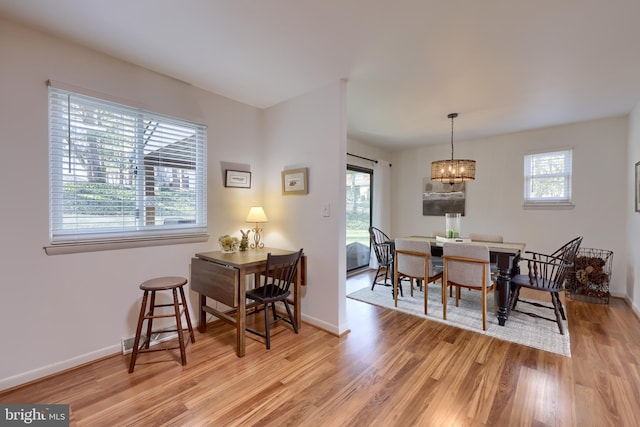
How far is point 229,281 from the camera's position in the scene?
227 cm

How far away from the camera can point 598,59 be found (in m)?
2.21

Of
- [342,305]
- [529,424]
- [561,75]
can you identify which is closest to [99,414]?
[342,305]

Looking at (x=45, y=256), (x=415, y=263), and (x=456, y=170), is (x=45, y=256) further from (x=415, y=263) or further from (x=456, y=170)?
(x=456, y=170)

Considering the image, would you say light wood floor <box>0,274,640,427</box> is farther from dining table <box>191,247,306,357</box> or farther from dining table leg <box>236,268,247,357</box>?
dining table <box>191,247,306,357</box>

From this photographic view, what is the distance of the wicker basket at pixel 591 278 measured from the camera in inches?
135

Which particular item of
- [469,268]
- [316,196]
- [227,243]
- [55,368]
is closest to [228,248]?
[227,243]

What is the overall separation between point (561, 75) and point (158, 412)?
157 inches


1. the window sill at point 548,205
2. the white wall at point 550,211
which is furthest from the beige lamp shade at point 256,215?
the window sill at point 548,205

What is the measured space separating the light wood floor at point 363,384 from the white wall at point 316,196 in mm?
375

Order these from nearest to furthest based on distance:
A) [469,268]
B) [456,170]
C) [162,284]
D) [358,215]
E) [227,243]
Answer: [162,284] < [227,243] < [469,268] < [456,170] < [358,215]

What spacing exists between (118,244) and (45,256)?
0.42 m

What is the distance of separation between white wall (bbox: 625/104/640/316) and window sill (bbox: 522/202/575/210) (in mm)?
559

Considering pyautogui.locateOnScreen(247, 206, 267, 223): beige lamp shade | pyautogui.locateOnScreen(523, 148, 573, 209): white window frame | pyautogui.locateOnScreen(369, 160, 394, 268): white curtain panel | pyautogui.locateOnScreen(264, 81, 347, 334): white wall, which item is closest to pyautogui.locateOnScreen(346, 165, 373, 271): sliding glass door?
pyautogui.locateOnScreen(369, 160, 394, 268): white curtain panel

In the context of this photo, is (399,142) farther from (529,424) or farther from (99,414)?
(99,414)
